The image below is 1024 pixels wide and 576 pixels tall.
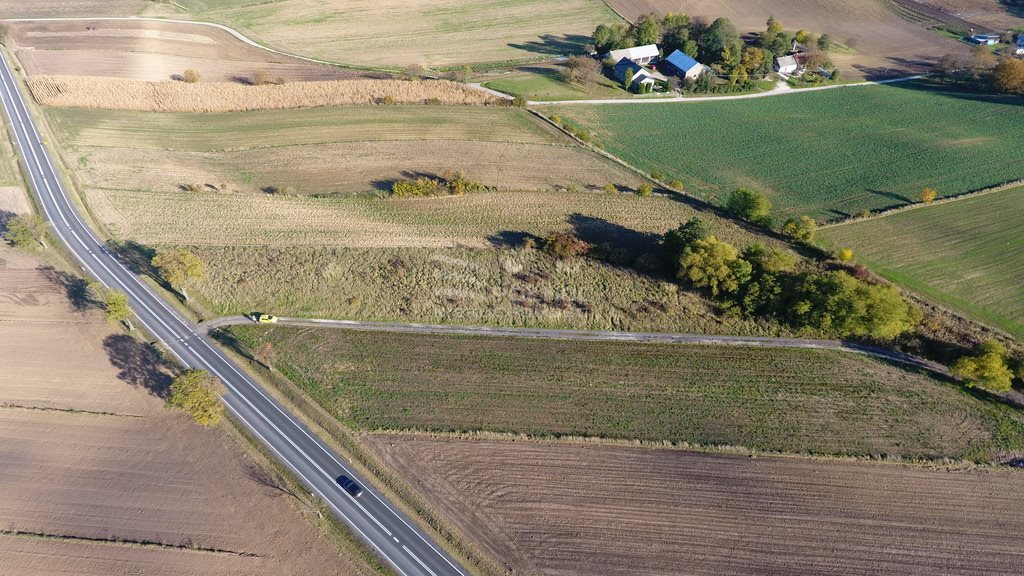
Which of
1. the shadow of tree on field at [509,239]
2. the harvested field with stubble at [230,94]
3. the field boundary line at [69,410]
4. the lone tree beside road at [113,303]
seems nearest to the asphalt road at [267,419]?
the lone tree beside road at [113,303]

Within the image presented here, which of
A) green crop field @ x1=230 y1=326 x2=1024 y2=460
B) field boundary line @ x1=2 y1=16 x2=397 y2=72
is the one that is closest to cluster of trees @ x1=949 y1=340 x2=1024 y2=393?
green crop field @ x1=230 y1=326 x2=1024 y2=460

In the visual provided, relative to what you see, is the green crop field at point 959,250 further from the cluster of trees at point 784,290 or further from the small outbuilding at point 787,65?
the small outbuilding at point 787,65

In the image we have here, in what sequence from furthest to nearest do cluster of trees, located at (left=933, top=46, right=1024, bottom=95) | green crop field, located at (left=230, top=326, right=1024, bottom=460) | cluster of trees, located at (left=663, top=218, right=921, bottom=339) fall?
cluster of trees, located at (left=933, top=46, right=1024, bottom=95) < cluster of trees, located at (left=663, top=218, right=921, bottom=339) < green crop field, located at (left=230, top=326, right=1024, bottom=460)

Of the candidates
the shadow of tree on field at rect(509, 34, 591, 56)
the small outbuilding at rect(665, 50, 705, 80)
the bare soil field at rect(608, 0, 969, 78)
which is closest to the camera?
the small outbuilding at rect(665, 50, 705, 80)

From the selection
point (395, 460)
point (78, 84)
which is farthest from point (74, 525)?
point (78, 84)

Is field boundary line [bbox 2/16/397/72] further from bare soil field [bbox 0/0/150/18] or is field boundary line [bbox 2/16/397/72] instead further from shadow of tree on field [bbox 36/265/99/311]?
shadow of tree on field [bbox 36/265/99/311]

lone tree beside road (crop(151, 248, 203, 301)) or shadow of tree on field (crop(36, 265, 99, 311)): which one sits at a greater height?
lone tree beside road (crop(151, 248, 203, 301))
